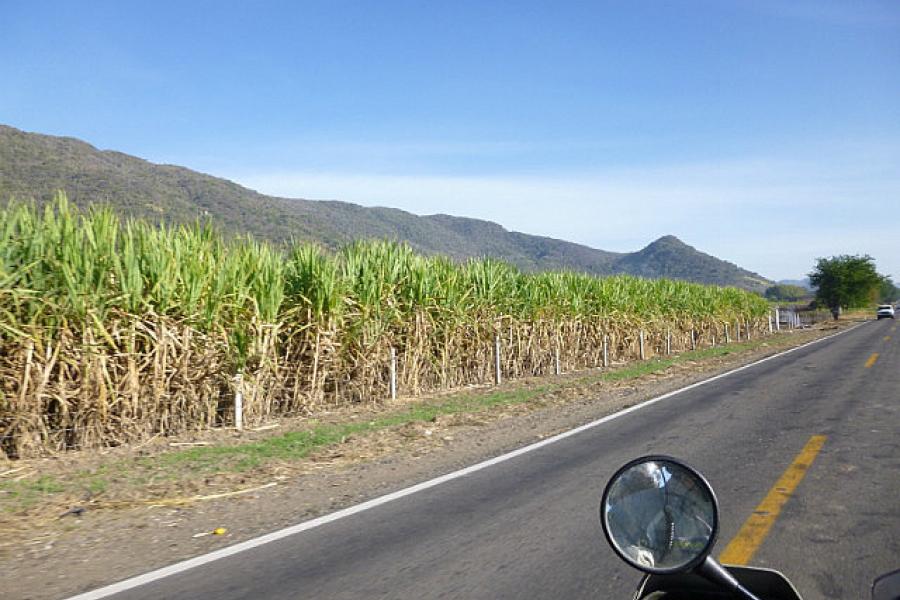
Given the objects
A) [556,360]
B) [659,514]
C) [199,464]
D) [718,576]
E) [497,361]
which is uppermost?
[659,514]

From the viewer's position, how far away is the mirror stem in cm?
214

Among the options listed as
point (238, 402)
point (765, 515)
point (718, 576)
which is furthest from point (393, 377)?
point (718, 576)

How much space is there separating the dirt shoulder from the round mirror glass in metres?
3.89

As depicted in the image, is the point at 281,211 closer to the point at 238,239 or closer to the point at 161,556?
the point at 238,239

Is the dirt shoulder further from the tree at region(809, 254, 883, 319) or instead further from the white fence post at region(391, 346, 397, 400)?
the tree at region(809, 254, 883, 319)

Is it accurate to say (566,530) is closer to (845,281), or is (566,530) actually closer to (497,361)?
(497,361)

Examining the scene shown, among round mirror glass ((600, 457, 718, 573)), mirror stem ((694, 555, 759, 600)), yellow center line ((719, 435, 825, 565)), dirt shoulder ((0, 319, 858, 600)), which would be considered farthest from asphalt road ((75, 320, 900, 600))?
mirror stem ((694, 555, 759, 600))

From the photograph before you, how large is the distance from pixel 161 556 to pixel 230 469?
119 inches

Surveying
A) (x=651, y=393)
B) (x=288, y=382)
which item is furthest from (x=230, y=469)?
(x=651, y=393)

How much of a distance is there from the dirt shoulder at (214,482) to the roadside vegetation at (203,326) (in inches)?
31.6

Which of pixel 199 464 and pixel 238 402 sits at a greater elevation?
pixel 238 402

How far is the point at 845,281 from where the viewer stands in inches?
3246

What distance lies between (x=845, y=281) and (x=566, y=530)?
88863mm

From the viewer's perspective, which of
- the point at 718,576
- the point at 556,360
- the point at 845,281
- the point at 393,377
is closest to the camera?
the point at 718,576
